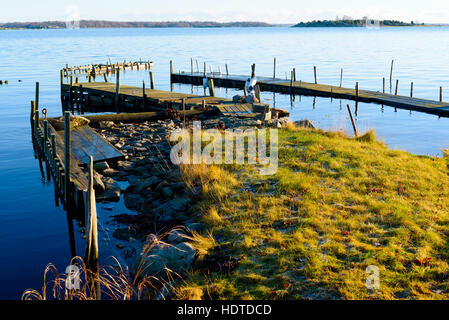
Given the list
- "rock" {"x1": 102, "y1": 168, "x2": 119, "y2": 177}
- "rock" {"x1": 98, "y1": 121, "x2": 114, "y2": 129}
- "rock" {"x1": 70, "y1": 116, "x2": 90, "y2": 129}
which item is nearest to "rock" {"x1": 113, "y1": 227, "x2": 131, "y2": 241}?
"rock" {"x1": 102, "y1": 168, "x2": 119, "y2": 177}

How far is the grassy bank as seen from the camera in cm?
793

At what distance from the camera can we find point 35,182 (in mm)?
19578

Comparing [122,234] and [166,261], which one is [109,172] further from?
[166,261]

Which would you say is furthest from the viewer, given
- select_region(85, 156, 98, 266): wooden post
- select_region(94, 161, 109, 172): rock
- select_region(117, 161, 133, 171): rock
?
select_region(117, 161, 133, 171): rock

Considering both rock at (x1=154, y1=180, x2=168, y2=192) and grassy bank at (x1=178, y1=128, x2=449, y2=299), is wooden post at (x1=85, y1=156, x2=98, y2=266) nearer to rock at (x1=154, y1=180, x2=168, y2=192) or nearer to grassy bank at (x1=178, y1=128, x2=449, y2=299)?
grassy bank at (x1=178, y1=128, x2=449, y2=299)

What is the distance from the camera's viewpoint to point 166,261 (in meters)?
9.12

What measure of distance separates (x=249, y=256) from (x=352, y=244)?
2.17 metres

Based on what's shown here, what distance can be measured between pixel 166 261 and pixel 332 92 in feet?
111

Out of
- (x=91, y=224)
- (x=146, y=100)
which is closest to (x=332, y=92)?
(x=146, y=100)

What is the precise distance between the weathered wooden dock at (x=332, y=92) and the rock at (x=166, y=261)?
2836cm

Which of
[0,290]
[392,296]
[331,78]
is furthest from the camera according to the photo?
[331,78]

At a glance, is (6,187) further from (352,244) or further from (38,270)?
(352,244)

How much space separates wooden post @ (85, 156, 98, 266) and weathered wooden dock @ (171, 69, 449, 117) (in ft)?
92.0

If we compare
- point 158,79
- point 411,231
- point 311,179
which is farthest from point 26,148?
point 158,79
